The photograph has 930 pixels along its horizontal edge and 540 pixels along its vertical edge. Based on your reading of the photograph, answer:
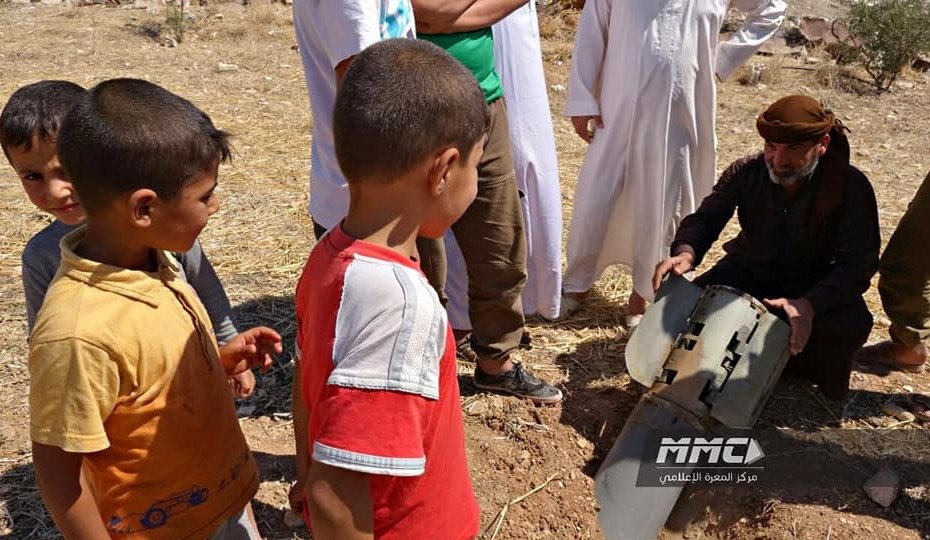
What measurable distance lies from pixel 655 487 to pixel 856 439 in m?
1.02

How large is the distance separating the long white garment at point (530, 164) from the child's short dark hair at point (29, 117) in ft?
Answer: 5.81

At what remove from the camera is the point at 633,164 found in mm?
3881

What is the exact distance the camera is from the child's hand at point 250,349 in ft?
6.33

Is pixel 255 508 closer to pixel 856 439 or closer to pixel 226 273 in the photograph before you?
pixel 226 273

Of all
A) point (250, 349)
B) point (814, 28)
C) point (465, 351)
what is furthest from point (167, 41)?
point (250, 349)

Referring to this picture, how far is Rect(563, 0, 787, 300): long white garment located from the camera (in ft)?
11.9

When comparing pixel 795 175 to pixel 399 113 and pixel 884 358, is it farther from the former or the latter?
pixel 399 113

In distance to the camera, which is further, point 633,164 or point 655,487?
point 633,164

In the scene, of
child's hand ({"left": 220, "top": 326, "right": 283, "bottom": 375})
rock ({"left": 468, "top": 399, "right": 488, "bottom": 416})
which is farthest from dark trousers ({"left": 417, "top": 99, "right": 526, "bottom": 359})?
child's hand ({"left": 220, "top": 326, "right": 283, "bottom": 375})

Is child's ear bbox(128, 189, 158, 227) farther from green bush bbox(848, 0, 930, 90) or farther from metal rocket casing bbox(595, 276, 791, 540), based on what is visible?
green bush bbox(848, 0, 930, 90)

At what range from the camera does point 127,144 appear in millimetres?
1464

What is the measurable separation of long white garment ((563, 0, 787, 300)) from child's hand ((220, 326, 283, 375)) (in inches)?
94.7

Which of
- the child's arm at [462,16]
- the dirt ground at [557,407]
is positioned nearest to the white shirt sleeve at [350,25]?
the child's arm at [462,16]

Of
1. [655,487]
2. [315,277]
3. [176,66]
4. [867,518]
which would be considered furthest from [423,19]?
[176,66]
